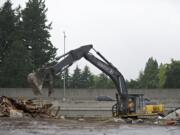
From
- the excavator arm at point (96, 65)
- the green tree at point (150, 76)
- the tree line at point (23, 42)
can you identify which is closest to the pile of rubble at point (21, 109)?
the excavator arm at point (96, 65)

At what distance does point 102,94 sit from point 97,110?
15.4m

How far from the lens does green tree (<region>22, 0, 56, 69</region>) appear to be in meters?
104

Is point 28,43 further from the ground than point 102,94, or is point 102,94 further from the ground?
point 28,43

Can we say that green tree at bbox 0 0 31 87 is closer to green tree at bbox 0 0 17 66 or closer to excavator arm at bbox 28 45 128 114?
green tree at bbox 0 0 17 66

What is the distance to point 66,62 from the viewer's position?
35.9m

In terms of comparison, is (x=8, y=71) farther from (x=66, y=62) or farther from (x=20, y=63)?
(x=66, y=62)

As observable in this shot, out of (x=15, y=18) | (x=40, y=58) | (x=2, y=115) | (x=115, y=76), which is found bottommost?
(x=2, y=115)

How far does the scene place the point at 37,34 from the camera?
348 ft

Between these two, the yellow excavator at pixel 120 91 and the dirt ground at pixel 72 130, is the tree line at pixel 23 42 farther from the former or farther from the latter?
the dirt ground at pixel 72 130

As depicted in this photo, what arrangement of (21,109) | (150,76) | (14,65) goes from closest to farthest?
(21,109) → (14,65) → (150,76)

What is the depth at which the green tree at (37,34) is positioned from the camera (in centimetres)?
10419

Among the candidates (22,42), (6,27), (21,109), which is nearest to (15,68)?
(22,42)

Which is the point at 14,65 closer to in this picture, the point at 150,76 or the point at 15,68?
the point at 15,68

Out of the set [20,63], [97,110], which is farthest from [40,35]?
[97,110]
